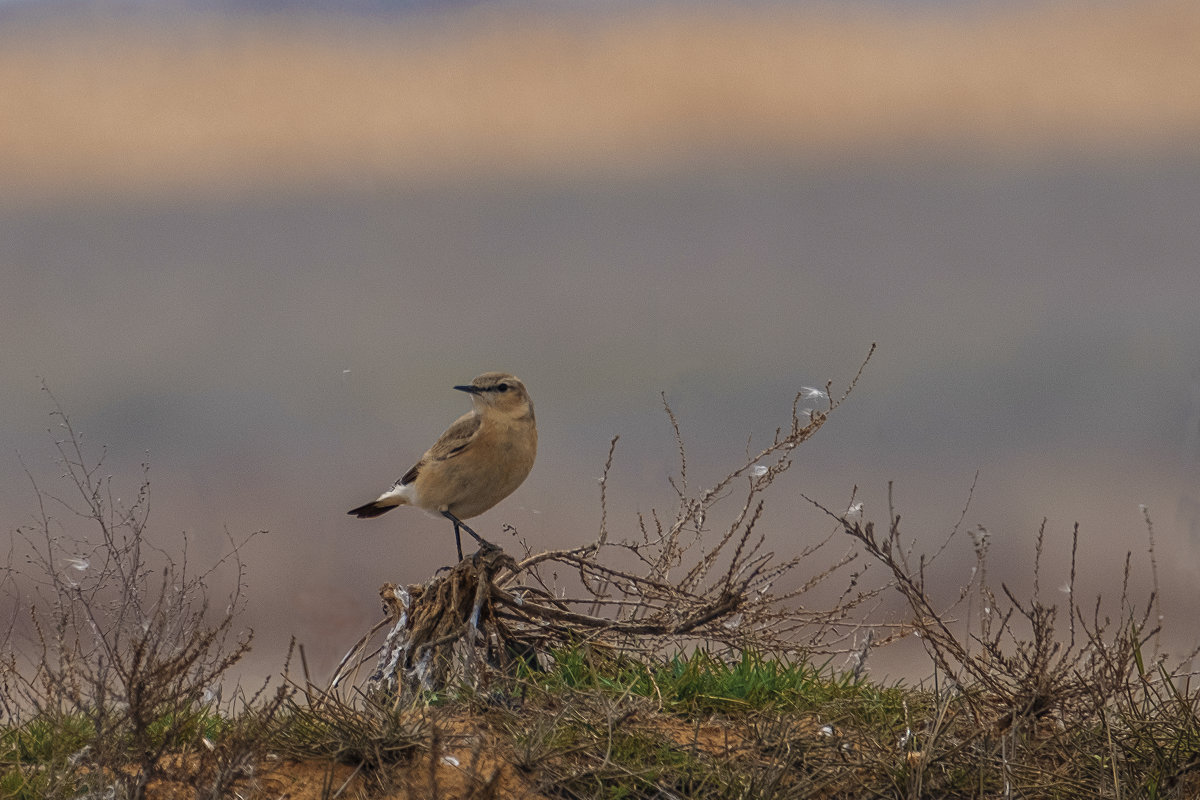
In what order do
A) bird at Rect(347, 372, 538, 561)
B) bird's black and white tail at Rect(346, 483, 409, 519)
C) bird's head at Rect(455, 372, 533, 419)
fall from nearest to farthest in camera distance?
bird at Rect(347, 372, 538, 561)
bird's head at Rect(455, 372, 533, 419)
bird's black and white tail at Rect(346, 483, 409, 519)

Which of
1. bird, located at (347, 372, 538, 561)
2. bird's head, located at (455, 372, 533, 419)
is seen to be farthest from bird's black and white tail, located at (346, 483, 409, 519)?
bird's head, located at (455, 372, 533, 419)

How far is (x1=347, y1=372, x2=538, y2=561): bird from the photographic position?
6312 mm

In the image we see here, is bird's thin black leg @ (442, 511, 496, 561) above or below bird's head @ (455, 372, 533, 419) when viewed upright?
below

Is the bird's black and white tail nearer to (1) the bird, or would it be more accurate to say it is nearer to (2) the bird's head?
(1) the bird

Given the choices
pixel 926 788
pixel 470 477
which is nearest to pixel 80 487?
pixel 470 477

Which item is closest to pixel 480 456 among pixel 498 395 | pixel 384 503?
pixel 498 395

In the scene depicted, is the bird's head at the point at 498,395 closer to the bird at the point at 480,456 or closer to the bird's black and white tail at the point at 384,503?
the bird at the point at 480,456

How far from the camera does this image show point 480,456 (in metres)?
6.29

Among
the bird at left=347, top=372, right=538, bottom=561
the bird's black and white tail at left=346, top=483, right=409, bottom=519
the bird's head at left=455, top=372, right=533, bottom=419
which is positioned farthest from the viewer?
the bird's black and white tail at left=346, top=483, right=409, bottom=519

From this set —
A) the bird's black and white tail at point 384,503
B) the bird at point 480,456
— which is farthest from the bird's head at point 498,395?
the bird's black and white tail at point 384,503

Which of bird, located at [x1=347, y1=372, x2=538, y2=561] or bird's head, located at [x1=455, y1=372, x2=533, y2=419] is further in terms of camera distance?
bird's head, located at [x1=455, y1=372, x2=533, y2=419]

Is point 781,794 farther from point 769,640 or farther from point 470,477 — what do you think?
point 470,477

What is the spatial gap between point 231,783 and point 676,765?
154 centimetres

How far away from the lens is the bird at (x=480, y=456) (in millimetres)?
6312
